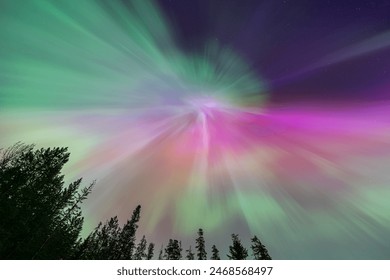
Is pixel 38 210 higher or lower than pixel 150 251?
lower

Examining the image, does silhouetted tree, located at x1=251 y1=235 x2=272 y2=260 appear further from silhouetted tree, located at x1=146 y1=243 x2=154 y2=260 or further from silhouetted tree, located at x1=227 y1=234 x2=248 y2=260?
silhouetted tree, located at x1=146 y1=243 x2=154 y2=260

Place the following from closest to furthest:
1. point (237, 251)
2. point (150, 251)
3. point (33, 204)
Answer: point (33, 204) < point (237, 251) < point (150, 251)

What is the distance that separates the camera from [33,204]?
1001 inches

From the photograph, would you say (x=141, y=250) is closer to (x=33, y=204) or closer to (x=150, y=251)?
(x=150, y=251)

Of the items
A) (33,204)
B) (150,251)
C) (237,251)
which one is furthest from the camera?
(150,251)

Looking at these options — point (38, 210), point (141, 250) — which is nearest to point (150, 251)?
point (141, 250)

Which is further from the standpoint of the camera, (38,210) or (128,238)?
(128,238)

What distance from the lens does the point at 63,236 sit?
32719mm

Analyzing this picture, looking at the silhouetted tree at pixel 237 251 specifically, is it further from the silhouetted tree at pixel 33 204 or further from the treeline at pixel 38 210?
the silhouetted tree at pixel 33 204

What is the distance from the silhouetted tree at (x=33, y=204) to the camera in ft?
75.0

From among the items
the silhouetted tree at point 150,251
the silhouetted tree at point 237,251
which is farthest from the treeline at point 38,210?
the silhouetted tree at point 150,251
